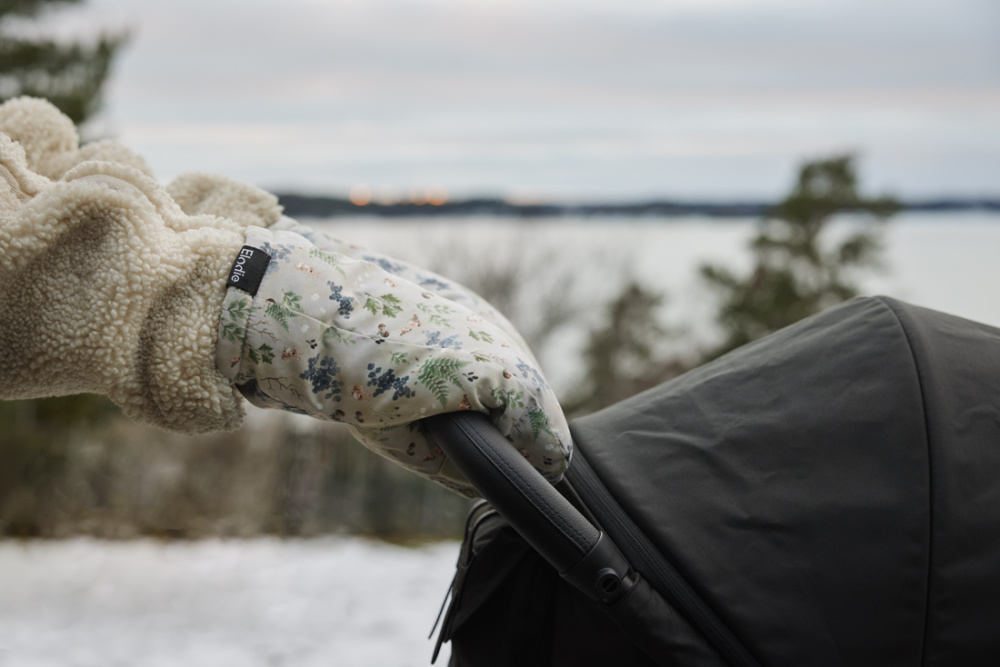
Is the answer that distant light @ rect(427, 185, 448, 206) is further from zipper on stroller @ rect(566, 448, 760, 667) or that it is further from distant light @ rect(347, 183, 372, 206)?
zipper on stroller @ rect(566, 448, 760, 667)

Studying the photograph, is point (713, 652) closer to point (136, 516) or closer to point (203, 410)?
point (203, 410)

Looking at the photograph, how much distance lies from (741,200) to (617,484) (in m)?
8.62

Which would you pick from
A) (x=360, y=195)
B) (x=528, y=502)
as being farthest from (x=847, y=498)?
(x=360, y=195)

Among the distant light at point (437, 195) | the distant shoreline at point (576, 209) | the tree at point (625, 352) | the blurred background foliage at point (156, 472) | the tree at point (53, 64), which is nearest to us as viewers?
the blurred background foliage at point (156, 472)

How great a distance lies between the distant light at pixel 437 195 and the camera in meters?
9.04

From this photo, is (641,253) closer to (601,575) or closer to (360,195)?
(360,195)

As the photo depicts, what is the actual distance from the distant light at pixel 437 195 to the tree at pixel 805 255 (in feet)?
10.9

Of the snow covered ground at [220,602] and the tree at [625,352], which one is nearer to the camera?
the snow covered ground at [220,602]

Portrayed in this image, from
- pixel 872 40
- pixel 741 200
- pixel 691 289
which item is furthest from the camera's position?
pixel 872 40

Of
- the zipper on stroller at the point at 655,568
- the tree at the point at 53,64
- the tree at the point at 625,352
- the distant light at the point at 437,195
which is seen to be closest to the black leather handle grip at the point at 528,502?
the zipper on stroller at the point at 655,568

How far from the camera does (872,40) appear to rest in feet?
34.8

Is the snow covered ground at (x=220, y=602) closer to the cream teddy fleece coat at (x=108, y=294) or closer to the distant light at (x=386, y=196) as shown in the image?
the cream teddy fleece coat at (x=108, y=294)

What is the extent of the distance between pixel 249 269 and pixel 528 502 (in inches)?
14.7

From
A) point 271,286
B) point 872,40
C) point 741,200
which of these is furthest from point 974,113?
point 271,286
